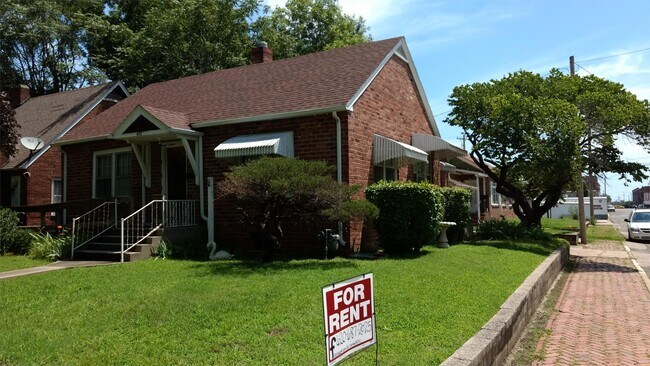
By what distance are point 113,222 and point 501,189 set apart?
45.7ft

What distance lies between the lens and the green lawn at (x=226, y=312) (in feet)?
14.8

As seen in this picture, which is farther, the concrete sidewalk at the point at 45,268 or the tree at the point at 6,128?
the tree at the point at 6,128

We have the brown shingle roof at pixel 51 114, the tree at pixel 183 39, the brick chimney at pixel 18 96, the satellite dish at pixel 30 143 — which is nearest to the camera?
the satellite dish at pixel 30 143

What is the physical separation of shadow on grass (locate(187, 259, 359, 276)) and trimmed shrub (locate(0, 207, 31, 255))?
6.99 meters

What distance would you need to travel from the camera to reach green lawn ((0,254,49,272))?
1048 cm

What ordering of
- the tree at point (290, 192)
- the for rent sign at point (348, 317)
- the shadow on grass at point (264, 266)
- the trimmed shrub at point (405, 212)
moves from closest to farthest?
1. the for rent sign at point (348, 317)
2. the shadow on grass at point (264, 266)
3. the tree at point (290, 192)
4. the trimmed shrub at point (405, 212)

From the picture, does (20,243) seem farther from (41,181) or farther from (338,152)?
(338,152)

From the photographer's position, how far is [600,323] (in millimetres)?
7109

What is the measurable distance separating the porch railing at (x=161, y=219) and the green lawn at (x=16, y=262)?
201 cm

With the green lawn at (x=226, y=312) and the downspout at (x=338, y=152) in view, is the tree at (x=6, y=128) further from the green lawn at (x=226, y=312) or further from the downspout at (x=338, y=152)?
the downspout at (x=338, y=152)

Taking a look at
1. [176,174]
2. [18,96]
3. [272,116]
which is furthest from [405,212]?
[18,96]

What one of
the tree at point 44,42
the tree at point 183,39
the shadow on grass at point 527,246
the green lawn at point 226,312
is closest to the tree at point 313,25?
the tree at point 183,39

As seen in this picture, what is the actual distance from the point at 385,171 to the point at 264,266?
5.58 meters

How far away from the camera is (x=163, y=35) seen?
2850 cm
